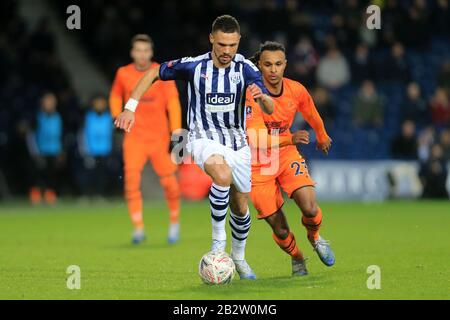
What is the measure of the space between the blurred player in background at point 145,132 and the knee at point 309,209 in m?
3.63

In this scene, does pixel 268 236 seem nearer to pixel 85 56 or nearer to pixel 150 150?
pixel 150 150

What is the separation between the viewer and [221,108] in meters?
8.98

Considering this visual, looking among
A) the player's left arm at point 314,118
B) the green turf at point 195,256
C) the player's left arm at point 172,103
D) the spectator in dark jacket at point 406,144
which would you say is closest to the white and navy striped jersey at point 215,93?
the player's left arm at point 314,118

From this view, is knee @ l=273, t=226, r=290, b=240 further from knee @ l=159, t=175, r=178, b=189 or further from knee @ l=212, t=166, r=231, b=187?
knee @ l=159, t=175, r=178, b=189

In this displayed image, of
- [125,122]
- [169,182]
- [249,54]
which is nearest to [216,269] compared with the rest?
[125,122]

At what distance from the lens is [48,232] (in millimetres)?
14352

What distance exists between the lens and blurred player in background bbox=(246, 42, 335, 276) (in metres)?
9.34

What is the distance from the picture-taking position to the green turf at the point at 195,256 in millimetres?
8211

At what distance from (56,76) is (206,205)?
4336mm

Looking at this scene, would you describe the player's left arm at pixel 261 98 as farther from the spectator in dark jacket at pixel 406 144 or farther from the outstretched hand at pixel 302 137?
the spectator in dark jacket at pixel 406 144

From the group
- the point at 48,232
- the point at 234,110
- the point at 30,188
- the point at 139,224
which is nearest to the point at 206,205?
the point at 30,188

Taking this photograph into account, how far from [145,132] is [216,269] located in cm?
473

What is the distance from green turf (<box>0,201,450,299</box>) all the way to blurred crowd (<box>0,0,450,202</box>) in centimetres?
194

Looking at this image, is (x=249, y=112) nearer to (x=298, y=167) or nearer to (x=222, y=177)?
(x=298, y=167)
